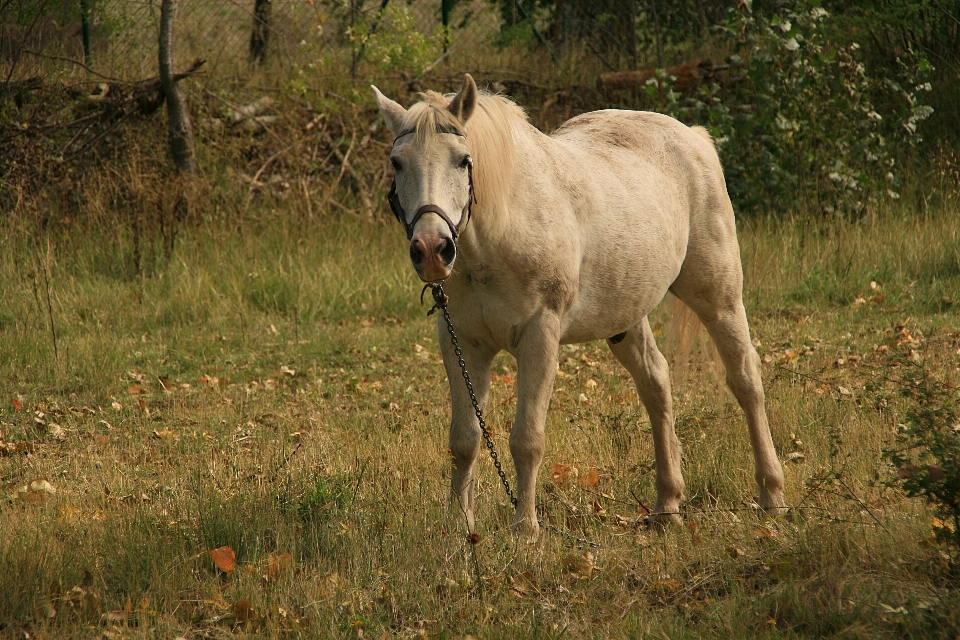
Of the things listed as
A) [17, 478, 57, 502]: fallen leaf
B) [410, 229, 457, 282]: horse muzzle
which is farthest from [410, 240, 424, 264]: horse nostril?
[17, 478, 57, 502]: fallen leaf

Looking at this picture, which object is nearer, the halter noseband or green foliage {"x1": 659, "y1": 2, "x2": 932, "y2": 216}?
the halter noseband

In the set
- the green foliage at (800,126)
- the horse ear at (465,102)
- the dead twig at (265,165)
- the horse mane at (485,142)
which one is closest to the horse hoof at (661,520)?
the horse mane at (485,142)

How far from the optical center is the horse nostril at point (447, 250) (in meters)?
3.23

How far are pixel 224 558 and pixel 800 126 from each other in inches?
351

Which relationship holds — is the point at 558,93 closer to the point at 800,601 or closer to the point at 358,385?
the point at 358,385

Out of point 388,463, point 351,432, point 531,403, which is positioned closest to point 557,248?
point 531,403

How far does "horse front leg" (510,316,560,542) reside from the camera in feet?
12.7

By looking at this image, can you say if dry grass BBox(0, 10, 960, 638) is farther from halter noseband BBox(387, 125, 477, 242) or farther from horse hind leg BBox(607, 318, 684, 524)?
halter noseband BBox(387, 125, 477, 242)

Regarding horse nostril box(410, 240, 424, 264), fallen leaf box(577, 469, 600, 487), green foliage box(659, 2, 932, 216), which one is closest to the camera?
horse nostril box(410, 240, 424, 264)

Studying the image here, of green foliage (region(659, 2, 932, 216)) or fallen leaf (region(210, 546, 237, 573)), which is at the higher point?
green foliage (region(659, 2, 932, 216))

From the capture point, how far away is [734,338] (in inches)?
193

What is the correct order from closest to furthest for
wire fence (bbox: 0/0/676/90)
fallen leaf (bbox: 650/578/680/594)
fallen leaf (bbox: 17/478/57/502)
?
fallen leaf (bbox: 650/578/680/594) → fallen leaf (bbox: 17/478/57/502) → wire fence (bbox: 0/0/676/90)

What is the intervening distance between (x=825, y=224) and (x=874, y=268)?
123 centimetres

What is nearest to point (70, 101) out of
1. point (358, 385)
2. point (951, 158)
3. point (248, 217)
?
point (248, 217)
